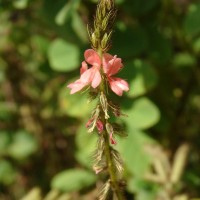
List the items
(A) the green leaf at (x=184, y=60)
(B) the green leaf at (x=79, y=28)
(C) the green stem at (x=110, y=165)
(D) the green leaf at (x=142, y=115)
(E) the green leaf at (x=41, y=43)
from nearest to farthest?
1. (C) the green stem at (x=110, y=165)
2. (D) the green leaf at (x=142, y=115)
3. (B) the green leaf at (x=79, y=28)
4. (A) the green leaf at (x=184, y=60)
5. (E) the green leaf at (x=41, y=43)

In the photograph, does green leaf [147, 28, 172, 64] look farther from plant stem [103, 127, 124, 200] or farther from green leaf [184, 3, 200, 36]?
plant stem [103, 127, 124, 200]

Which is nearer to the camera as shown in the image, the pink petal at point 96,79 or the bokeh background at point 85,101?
the pink petal at point 96,79

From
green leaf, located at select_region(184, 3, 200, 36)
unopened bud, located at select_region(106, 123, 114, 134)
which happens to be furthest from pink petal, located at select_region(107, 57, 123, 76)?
green leaf, located at select_region(184, 3, 200, 36)

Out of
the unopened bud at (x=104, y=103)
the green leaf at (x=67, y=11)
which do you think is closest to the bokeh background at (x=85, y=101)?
the green leaf at (x=67, y=11)

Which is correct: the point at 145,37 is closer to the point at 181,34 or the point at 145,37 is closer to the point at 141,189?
the point at 181,34

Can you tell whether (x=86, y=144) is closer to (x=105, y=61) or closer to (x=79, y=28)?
(x=79, y=28)

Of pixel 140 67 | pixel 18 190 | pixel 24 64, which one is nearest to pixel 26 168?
pixel 18 190

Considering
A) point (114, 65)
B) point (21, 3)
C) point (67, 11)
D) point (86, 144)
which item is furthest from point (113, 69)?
point (86, 144)

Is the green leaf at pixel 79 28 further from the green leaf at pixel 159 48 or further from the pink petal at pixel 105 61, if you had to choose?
the pink petal at pixel 105 61

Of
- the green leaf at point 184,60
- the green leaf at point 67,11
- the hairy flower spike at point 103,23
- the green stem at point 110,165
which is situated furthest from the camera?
the green leaf at point 184,60
